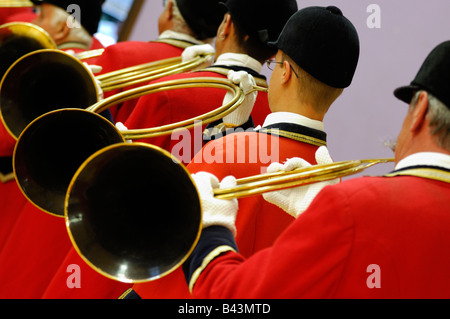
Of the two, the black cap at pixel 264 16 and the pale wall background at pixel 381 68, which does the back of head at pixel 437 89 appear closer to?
the black cap at pixel 264 16

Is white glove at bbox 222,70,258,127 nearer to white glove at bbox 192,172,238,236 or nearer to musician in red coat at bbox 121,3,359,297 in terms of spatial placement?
musician in red coat at bbox 121,3,359,297

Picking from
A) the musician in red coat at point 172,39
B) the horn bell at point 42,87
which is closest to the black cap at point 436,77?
the horn bell at point 42,87

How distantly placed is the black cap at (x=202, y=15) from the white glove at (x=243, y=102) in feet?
2.10

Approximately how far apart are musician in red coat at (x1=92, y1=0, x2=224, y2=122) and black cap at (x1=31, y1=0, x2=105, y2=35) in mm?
377

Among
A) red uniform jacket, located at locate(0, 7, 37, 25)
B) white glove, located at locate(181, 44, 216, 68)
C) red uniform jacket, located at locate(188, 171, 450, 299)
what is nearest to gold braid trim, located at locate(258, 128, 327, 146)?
red uniform jacket, located at locate(188, 171, 450, 299)

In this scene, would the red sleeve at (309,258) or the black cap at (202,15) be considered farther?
the black cap at (202,15)

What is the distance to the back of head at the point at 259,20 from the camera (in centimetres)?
229

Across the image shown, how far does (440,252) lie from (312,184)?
1.22 feet

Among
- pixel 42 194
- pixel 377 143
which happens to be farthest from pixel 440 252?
pixel 377 143

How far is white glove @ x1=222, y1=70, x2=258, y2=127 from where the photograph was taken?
6.93 feet

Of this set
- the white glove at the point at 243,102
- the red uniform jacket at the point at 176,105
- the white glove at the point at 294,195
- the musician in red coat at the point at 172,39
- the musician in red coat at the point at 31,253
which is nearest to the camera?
the white glove at the point at 294,195

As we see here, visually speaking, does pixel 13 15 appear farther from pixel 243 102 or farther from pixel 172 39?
pixel 243 102

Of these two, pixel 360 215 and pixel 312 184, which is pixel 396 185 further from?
pixel 312 184

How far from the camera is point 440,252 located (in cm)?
126
